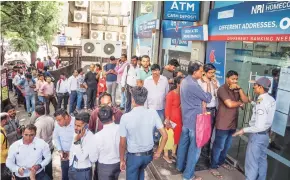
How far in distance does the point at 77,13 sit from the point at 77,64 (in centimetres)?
738

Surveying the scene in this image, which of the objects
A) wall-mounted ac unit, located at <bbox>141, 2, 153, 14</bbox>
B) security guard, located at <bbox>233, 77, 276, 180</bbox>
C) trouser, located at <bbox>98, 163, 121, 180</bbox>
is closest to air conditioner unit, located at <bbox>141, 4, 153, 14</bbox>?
wall-mounted ac unit, located at <bbox>141, 2, 153, 14</bbox>

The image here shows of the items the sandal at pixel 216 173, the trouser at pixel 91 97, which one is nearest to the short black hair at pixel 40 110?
the sandal at pixel 216 173

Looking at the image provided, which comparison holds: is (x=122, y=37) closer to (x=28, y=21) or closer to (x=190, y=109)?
(x=28, y=21)

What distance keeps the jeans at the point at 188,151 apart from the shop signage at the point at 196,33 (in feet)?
9.31

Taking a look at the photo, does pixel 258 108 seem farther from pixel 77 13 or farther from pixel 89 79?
pixel 77 13

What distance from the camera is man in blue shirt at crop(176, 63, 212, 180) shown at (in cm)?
401

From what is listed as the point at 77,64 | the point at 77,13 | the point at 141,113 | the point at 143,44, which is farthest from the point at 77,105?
the point at 77,13

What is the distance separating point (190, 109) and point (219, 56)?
2.33 m

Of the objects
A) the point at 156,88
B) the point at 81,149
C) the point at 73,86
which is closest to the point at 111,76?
the point at 73,86

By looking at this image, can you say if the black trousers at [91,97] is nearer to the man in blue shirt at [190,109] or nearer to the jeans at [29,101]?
the jeans at [29,101]

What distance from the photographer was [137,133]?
3.36 metres

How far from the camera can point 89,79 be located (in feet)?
29.5

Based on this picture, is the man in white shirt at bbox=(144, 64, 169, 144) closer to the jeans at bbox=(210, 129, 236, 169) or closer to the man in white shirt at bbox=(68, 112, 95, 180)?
the jeans at bbox=(210, 129, 236, 169)

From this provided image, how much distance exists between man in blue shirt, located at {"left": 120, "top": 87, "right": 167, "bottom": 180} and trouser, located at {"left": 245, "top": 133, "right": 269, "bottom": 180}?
145 centimetres
